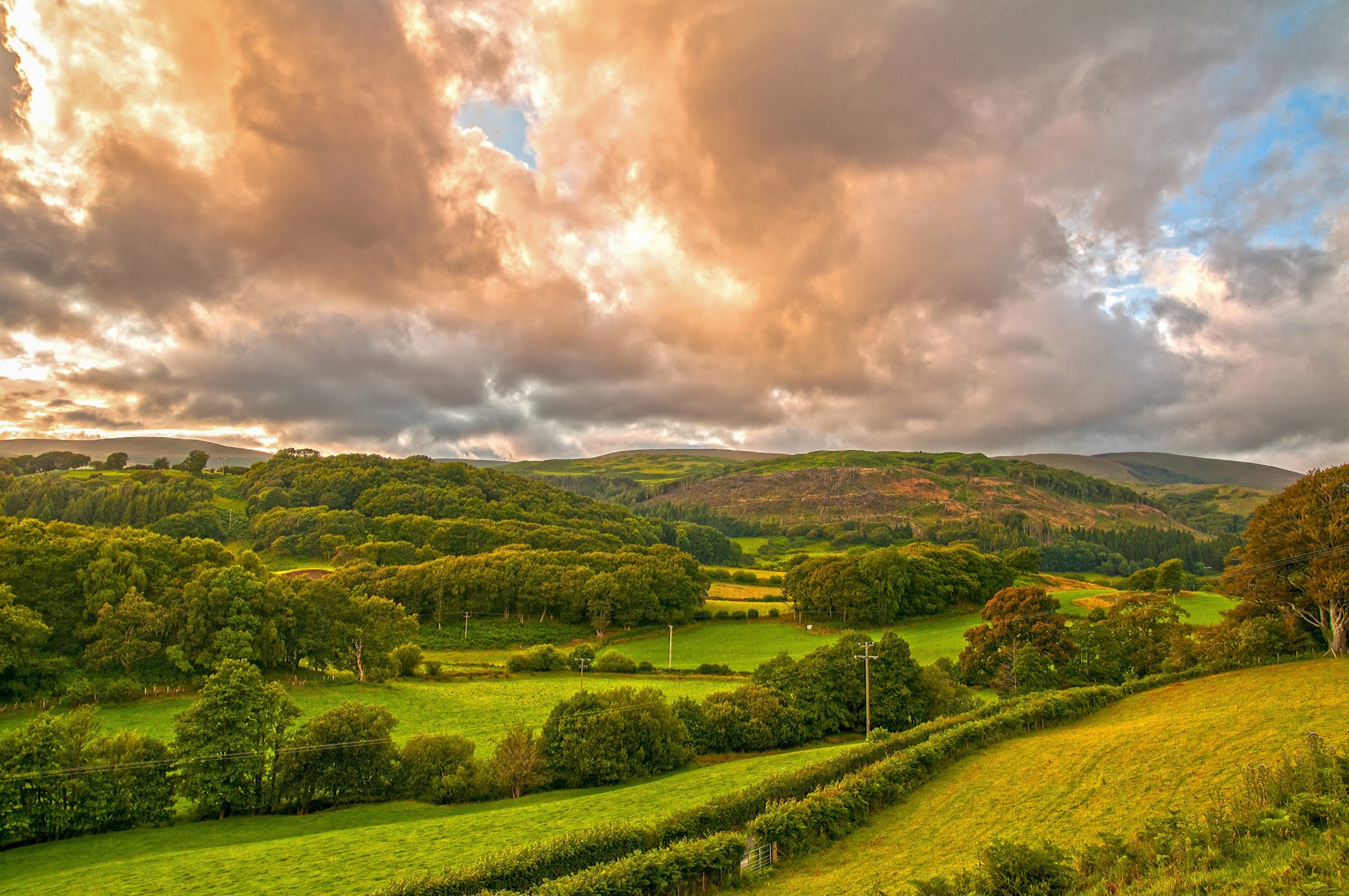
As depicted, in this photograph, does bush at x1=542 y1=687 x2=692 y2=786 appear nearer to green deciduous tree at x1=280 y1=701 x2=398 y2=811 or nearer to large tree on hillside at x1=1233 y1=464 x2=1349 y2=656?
green deciduous tree at x1=280 y1=701 x2=398 y2=811

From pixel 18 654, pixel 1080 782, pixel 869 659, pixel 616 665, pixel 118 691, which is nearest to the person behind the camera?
pixel 1080 782

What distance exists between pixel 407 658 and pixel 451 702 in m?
11.1

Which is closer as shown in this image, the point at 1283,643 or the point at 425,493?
the point at 1283,643

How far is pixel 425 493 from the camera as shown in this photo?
160000mm

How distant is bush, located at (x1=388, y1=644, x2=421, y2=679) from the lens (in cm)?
6281

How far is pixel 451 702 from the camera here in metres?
55.0

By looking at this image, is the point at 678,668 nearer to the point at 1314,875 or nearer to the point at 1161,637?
the point at 1161,637

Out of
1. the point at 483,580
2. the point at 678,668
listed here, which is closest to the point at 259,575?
the point at 483,580

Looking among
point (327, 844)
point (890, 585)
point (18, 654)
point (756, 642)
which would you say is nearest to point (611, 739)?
point (327, 844)

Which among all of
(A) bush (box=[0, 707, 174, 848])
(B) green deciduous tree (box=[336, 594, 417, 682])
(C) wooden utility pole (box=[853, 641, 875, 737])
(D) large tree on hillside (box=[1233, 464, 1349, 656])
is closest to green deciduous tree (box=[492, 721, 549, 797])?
(A) bush (box=[0, 707, 174, 848])

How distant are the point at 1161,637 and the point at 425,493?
151289 mm

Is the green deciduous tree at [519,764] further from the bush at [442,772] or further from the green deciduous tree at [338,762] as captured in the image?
the green deciduous tree at [338,762]

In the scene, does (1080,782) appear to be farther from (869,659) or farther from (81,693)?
(81,693)

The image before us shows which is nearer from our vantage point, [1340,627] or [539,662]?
[1340,627]
